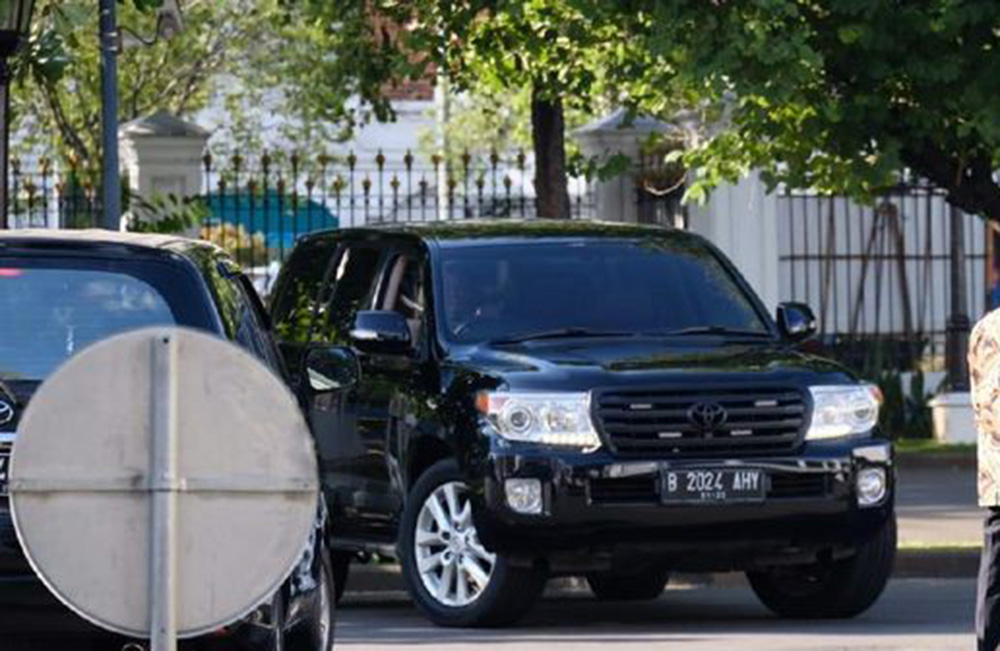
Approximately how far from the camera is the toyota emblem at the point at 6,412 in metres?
9.02

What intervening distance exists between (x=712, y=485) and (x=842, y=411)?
809mm

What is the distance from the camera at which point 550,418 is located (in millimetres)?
14312

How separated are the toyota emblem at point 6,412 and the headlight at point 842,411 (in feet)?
20.4

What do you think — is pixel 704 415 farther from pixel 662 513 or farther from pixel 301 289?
pixel 301 289

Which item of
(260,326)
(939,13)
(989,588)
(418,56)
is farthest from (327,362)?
(418,56)

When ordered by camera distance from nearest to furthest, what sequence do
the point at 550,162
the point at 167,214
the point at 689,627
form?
1. the point at 689,627
2. the point at 167,214
3. the point at 550,162

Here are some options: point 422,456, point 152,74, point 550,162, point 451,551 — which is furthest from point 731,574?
point 152,74

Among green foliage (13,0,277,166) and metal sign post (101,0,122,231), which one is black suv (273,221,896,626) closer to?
metal sign post (101,0,122,231)

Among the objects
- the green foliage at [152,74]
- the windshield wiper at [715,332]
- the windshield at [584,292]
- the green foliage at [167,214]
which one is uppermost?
the green foliage at [152,74]

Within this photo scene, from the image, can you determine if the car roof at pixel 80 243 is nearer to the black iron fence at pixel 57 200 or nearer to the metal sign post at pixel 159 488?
the metal sign post at pixel 159 488

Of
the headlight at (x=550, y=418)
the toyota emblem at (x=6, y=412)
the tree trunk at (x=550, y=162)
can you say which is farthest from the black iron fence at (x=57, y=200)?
the toyota emblem at (x=6, y=412)

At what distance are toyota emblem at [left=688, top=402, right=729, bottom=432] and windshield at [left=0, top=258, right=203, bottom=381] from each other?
5.13m

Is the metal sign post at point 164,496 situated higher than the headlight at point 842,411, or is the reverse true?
the metal sign post at point 164,496

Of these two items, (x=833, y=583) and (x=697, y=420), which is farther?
(x=833, y=583)
